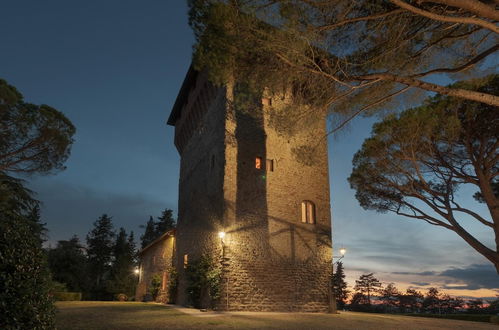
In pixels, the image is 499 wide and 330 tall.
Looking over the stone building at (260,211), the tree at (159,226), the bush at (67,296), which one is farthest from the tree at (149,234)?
the stone building at (260,211)

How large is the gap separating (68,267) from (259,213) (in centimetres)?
1781

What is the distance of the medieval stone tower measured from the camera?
10523 mm

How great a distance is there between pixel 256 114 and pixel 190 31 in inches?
228

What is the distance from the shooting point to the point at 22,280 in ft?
9.20

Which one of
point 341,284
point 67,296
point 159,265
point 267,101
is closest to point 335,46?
point 267,101

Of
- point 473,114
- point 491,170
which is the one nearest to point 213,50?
point 473,114

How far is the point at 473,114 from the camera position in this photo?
35.6ft

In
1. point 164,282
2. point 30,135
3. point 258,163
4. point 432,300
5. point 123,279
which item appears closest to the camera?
point 258,163

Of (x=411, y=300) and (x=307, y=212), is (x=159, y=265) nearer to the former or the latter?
(x=307, y=212)

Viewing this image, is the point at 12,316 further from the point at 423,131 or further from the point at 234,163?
the point at 423,131

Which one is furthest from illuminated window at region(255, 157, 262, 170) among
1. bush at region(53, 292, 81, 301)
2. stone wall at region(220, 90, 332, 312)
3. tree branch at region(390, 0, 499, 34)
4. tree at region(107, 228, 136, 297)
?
tree at region(107, 228, 136, 297)

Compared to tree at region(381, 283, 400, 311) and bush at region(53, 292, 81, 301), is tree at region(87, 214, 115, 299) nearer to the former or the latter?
bush at region(53, 292, 81, 301)

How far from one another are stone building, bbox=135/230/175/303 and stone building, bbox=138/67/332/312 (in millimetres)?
2344

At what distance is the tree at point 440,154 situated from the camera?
10.5 meters
